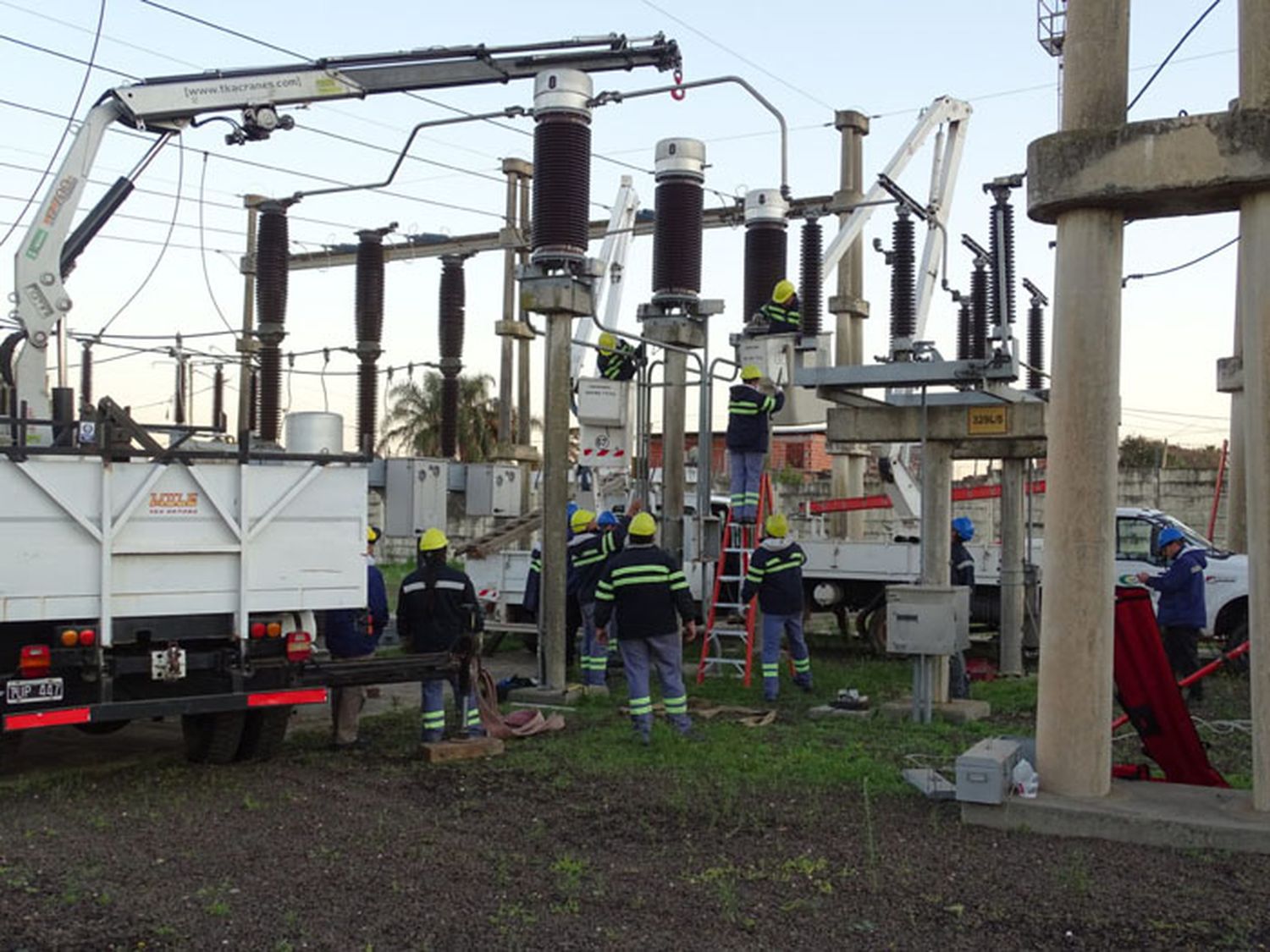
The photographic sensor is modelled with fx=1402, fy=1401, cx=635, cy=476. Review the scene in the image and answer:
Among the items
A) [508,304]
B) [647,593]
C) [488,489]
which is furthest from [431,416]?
[647,593]

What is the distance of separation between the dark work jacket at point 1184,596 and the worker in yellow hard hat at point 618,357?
5768mm

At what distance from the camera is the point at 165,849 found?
7.78m

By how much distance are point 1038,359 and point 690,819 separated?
12794 mm

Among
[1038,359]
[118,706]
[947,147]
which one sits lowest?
[118,706]

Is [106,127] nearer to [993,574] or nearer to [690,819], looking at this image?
[690,819]

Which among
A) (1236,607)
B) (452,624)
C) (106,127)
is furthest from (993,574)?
(106,127)

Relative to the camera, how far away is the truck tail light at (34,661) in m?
8.69

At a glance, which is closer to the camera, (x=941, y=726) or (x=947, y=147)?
(x=941, y=726)

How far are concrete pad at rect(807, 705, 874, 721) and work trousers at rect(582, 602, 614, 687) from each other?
7.27ft

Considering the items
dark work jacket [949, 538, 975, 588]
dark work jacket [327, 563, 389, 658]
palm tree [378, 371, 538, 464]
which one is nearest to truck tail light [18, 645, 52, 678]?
dark work jacket [327, 563, 389, 658]

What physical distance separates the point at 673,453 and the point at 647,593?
4.74 m

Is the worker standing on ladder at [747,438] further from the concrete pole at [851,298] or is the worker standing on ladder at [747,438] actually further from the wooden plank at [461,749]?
the concrete pole at [851,298]

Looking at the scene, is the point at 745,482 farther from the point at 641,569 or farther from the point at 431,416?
the point at 431,416

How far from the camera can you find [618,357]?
48.9ft
